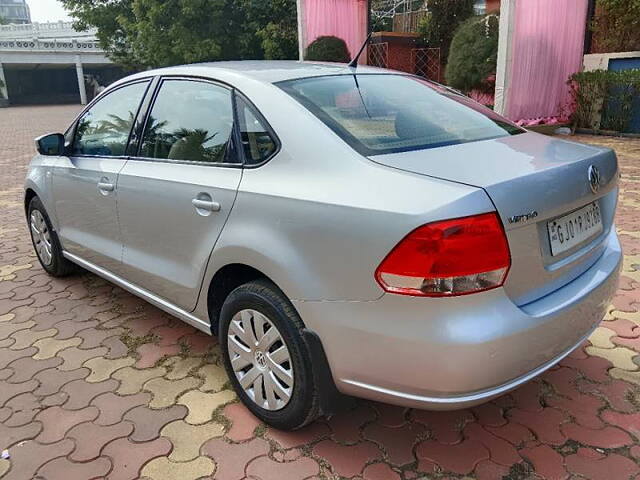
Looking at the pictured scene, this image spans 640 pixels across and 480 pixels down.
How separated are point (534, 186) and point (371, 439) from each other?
4.00 feet

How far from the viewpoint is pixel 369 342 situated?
6.19 feet

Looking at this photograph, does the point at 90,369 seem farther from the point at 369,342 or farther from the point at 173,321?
the point at 369,342

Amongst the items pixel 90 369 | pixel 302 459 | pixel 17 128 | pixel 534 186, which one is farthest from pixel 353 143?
pixel 17 128

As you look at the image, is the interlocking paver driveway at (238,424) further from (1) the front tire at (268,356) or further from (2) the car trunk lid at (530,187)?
(2) the car trunk lid at (530,187)

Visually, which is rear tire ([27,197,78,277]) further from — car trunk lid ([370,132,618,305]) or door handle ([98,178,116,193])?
car trunk lid ([370,132,618,305])

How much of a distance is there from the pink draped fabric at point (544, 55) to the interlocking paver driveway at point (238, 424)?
8301 mm

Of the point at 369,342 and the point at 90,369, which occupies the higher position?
the point at 369,342

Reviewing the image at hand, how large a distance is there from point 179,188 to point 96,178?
0.93m

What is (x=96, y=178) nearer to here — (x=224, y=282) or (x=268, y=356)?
(x=224, y=282)

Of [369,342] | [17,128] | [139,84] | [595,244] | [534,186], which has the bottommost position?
[17,128]

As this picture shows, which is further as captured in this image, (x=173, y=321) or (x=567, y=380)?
(x=173, y=321)

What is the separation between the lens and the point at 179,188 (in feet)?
8.49

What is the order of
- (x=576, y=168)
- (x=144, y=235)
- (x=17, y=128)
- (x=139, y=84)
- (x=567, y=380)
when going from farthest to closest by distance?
(x=17, y=128) < (x=139, y=84) < (x=144, y=235) < (x=567, y=380) < (x=576, y=168)

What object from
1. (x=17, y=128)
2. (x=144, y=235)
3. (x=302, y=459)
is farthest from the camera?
(x=17, y=128)
